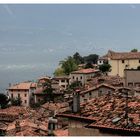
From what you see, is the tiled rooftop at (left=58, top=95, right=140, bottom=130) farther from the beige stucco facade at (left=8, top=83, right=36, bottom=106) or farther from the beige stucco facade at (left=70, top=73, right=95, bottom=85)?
the beige stucco facade at (left=70, top=73, right=95, bottom=85)

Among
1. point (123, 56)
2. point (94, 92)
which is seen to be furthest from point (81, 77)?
point (94, 92)

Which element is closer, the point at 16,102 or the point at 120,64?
the point at 16,102

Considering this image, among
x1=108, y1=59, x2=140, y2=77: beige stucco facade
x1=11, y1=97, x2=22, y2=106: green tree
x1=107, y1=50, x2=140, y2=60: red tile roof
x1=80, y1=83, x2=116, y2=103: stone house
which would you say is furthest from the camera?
x1=107, y1=50, x2=140, y2=60: red tile roof

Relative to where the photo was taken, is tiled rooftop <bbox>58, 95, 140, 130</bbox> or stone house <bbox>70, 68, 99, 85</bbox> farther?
stone house <bbox>70, 68, 99, 85</bbox>

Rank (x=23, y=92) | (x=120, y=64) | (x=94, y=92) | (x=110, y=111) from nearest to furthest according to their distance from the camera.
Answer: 1. (x=110, y=111)
2. (x=94, y=92)
3. (x=120, y=64)
4. (x=23, y=92)

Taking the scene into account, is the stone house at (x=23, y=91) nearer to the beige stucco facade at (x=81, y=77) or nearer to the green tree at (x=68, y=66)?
the beige stucco facade at (x=81, y=77)

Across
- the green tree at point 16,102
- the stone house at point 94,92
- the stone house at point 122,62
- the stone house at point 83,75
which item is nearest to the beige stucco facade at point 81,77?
the stone house at point 83,75

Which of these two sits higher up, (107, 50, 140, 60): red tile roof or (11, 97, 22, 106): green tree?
(107, 50, 140, 60): red tile roof

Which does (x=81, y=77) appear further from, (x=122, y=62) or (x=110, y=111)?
(x=110, y=111)

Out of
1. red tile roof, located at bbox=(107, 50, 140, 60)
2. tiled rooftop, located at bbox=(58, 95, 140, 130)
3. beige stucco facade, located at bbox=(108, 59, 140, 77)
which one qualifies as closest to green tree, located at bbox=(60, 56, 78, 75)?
red tile roof, located at bbox=(107, 50, 140, 60)

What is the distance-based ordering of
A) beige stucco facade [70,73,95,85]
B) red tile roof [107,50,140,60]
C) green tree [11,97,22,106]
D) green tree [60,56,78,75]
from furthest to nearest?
green tree [60,56,78,75], red tile roof [107,50,140,60], beige stucco facade [70,73,95,85], green tree [11,97,22,106]

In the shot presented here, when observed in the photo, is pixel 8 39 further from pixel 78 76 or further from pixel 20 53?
pixel 78 76

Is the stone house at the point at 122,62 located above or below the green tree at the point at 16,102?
above

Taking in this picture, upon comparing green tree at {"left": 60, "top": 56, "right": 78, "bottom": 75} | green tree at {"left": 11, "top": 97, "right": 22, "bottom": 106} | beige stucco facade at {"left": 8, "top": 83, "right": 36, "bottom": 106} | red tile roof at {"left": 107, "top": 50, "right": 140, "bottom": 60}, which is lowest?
green tree at {"left": 11, "top": 97, "right": 22, "bottom": 106}
